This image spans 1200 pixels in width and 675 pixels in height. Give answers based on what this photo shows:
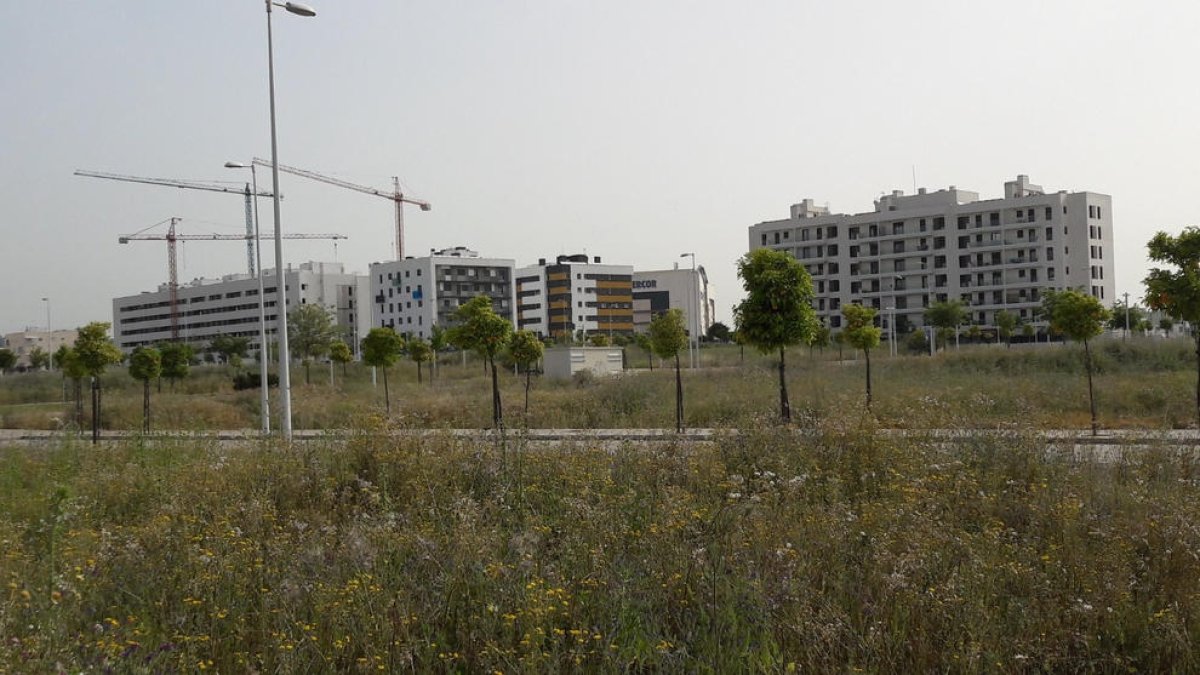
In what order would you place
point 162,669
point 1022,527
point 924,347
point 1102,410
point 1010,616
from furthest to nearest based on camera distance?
point 924,347, point 1102,410, point 1022,527, point 1010,616, point 162,669

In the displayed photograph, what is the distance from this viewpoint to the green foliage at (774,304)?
2530 centimetres

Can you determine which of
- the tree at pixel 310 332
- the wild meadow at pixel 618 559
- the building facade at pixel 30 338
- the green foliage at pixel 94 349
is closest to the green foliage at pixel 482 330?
the green foliage at pixel 94 349

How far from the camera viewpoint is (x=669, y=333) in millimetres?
31562

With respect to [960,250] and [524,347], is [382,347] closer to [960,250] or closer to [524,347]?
[524,347]

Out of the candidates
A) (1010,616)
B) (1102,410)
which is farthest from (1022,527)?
(1102,410)

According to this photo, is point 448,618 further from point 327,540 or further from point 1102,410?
point 1102,410

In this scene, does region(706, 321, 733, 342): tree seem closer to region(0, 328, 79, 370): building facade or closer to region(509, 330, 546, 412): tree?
region(509, 330, 546, 412): tree

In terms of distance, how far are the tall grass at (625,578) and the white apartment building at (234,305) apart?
110098 mm

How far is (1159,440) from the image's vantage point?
1178 centimetres

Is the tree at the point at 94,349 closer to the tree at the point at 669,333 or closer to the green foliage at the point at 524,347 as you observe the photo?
the green foliage at the point at 524,347

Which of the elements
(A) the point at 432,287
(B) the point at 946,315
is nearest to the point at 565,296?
(A) the point at 432,287

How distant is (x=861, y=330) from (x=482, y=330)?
12860 mm

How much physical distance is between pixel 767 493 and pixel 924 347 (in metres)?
76.1

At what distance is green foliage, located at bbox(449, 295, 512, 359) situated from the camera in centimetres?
3091
